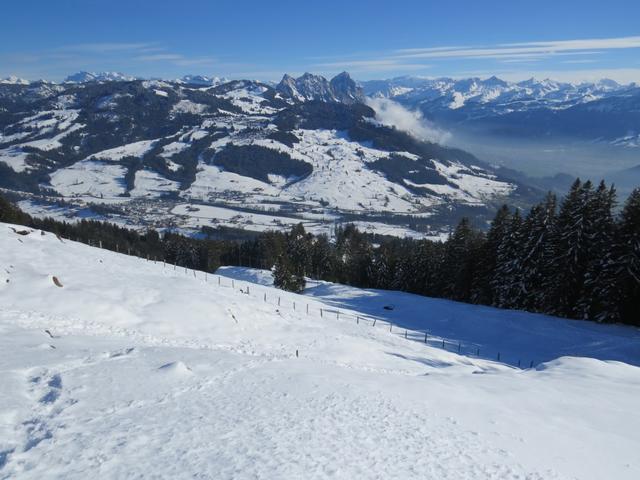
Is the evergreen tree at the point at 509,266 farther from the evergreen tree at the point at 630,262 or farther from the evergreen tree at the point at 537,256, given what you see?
the evergreen tree at the point at 630,262

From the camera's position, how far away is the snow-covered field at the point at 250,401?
12.6 metres

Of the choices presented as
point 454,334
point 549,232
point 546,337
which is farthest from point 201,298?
point 549,232

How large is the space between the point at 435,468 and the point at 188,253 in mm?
102439

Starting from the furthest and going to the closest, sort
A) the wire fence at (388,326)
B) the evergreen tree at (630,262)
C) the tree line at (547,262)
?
the tree line at (547,262)
the evergreen tree at (630,262)
the wire fence at (388,326)

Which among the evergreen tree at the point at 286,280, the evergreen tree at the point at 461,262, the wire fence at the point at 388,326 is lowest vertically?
the evergreen tree at the point at 286,280

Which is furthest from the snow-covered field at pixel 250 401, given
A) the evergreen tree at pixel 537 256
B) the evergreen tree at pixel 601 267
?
the evergreen tree at pixel 537 256

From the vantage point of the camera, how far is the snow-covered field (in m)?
12.6

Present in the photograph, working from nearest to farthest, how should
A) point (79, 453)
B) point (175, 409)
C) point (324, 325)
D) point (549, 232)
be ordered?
point (79, 453)
point (175, 409)
point (324, 325)
point (549, 232)

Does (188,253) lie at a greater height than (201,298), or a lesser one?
lesser

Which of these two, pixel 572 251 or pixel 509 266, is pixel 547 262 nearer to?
pixel 572 251

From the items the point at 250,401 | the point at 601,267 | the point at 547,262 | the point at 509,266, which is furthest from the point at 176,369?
the point at 509,266

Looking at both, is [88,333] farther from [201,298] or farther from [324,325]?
[324,325]

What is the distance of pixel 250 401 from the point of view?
17.0 meters

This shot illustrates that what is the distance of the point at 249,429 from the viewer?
14.3m
